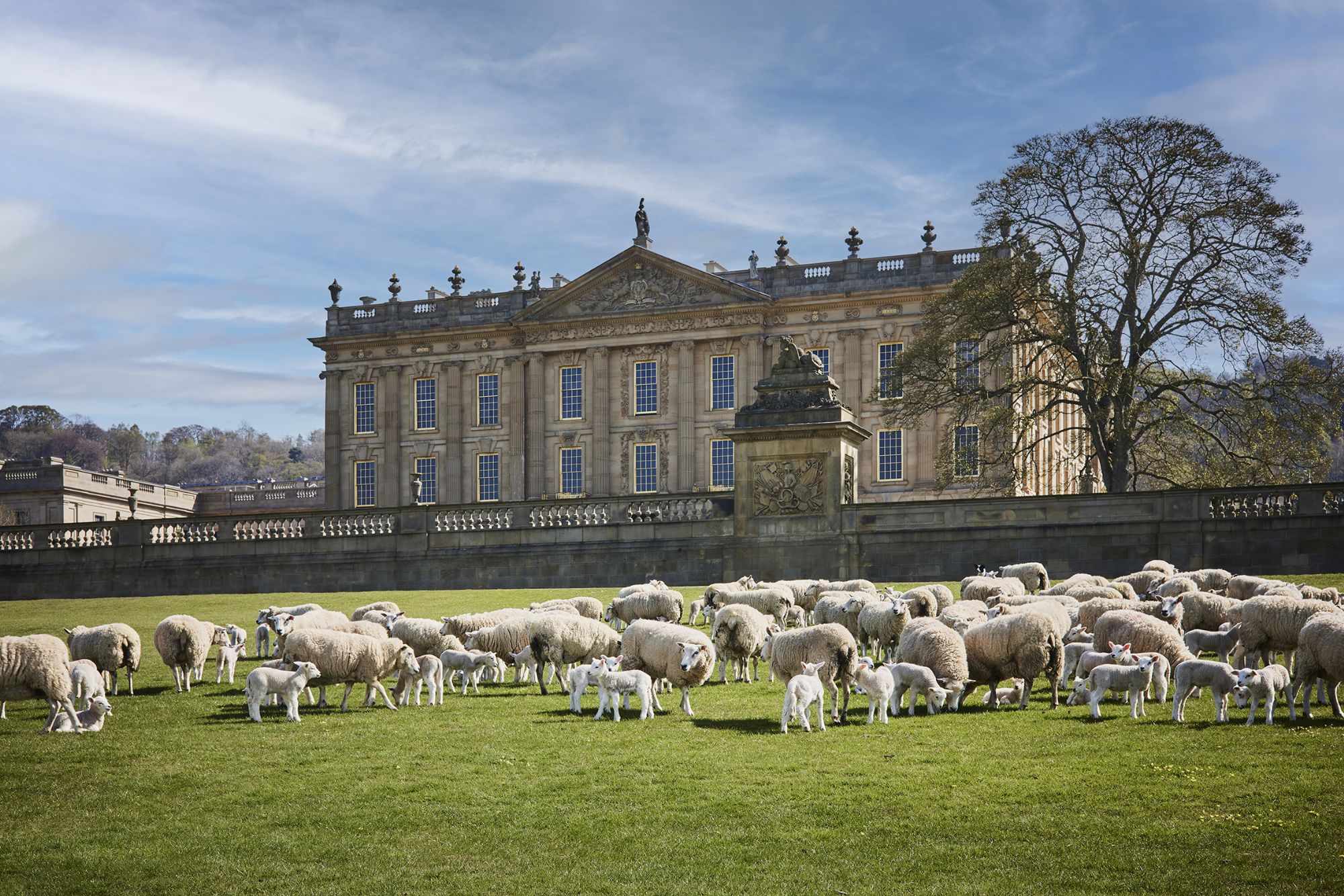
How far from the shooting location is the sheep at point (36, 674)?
1492 cm

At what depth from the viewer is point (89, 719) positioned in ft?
50.0

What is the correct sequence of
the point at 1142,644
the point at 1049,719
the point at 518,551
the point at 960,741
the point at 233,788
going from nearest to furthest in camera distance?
1. the point at 233,788
2. the point at 960,741
3. the point at 1049,719
4. the point at 1142,644
5. the point at 518,551

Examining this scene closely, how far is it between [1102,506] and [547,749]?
72.0ft

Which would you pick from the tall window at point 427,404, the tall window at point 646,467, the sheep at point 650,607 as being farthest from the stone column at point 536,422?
the sheep at point 650,607

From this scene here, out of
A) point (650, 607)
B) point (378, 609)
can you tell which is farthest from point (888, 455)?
point (378, 609)

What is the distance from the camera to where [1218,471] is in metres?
41.8

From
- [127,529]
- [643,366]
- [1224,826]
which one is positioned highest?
Answer: [643,366]

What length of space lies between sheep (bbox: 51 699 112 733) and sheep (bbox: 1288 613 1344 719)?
12.4 metres

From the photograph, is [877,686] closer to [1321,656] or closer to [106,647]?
[1321,656]

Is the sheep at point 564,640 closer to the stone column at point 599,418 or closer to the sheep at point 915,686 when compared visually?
the sheep at point 915,686

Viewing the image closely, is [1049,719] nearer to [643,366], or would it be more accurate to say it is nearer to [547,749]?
[547,749]

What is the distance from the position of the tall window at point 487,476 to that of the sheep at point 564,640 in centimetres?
6227

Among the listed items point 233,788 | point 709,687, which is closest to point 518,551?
point 709,687

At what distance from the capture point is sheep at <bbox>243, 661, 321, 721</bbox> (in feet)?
51.3
